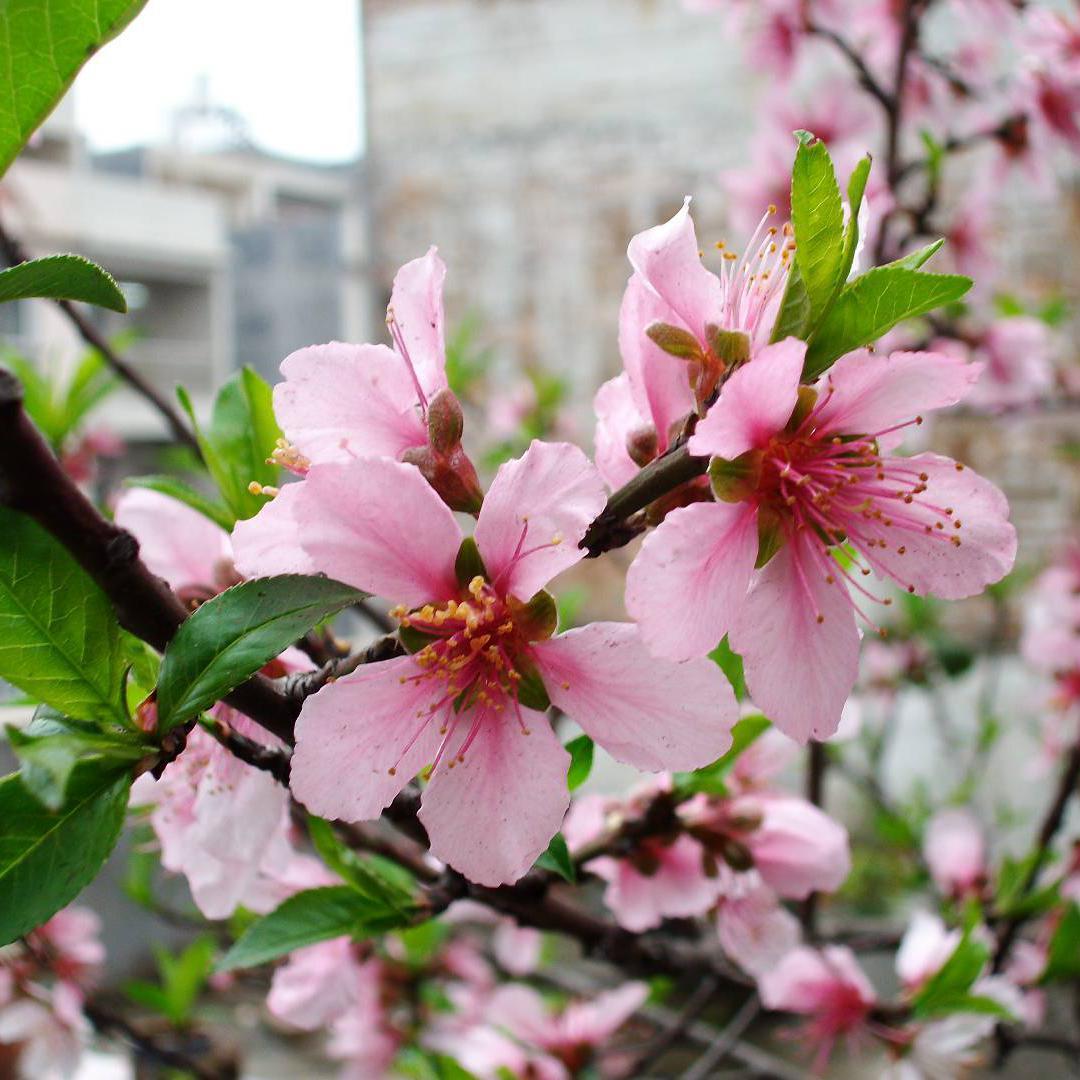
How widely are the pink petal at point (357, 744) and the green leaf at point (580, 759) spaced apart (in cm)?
10

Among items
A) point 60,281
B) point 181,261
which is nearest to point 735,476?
point 60,281

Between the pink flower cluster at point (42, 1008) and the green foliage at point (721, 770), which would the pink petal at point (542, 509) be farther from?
the pink flower cluster at point (42, 1008)

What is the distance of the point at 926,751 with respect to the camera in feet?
10.3

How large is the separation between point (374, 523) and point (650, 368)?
146 millimetres

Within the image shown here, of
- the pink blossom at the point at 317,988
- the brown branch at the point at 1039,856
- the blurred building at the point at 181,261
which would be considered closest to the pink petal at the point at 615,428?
the pink blossom at the point at 317,988

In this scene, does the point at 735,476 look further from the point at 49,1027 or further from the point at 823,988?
the point at 49,1027

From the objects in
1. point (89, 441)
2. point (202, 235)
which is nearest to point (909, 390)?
point (89, 441)

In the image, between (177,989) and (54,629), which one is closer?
(54,629)

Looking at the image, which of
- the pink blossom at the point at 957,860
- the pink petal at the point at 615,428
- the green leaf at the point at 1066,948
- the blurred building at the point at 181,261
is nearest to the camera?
the pink petal at the point at 615,428

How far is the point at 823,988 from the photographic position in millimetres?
891

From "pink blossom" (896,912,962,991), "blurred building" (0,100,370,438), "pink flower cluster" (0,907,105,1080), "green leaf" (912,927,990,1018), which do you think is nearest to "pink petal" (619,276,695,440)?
"green leaf" (912,927,990,1018)

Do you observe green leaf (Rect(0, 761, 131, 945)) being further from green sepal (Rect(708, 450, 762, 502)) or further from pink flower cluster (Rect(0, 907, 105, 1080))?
pink flower cluster (Rect(0, 907, 105, 1080))

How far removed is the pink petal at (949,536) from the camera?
17.1 inches

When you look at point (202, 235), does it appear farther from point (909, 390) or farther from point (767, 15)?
point (909, 390)
